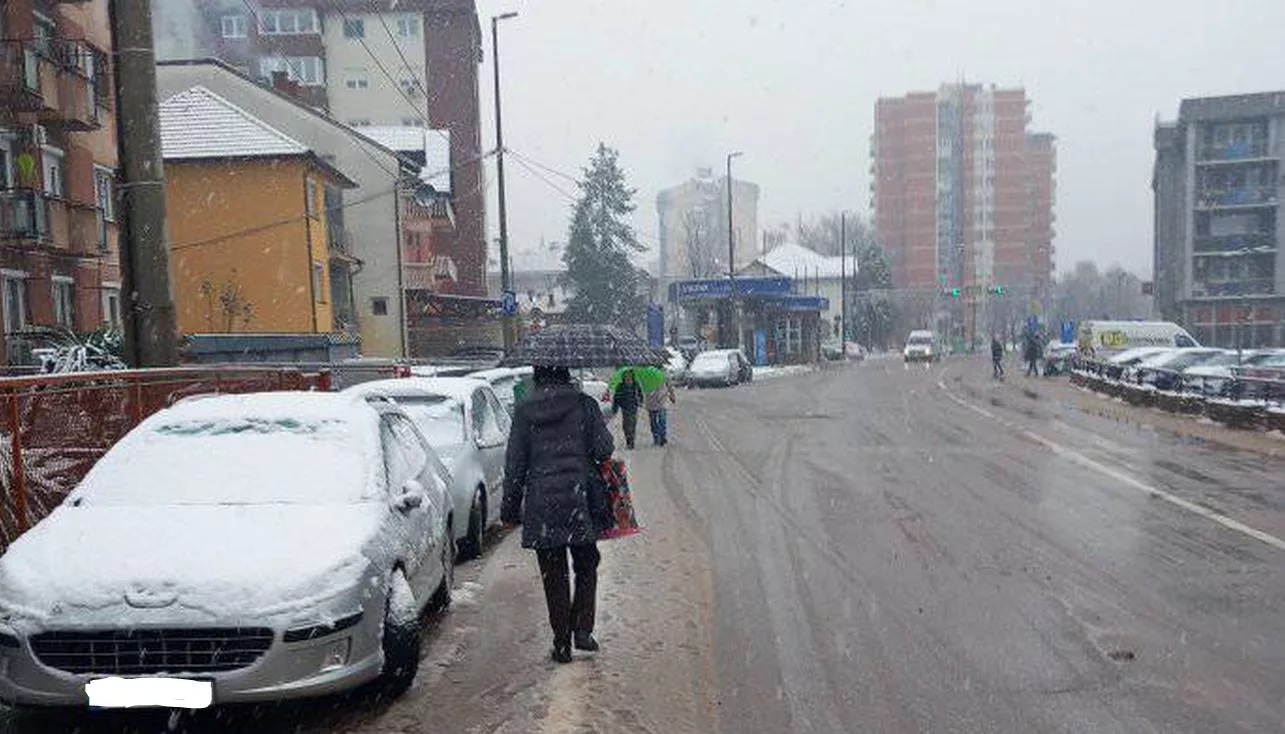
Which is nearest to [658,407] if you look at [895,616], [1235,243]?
[895,616]

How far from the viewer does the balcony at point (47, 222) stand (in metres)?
20.0

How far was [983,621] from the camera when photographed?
6.29m

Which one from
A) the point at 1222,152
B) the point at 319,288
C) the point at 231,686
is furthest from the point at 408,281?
the point at 1222,152

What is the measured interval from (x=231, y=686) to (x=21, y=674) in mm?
884

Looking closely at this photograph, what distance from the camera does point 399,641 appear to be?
497cm

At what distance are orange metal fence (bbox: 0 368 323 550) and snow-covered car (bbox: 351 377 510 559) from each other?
1.66 meters

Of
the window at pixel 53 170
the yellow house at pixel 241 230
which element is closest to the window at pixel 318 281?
the yellow house at pixel 241 230

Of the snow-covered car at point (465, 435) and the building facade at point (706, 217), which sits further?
the building facade at point (706, 217)

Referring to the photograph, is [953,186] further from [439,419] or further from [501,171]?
[439,419]

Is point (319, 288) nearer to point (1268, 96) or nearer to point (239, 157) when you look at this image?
point (239, 157)

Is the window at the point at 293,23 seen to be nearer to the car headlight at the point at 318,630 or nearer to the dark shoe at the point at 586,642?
the dark shoe at the point at 586,642

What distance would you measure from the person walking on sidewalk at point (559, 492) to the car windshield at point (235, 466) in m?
0.82

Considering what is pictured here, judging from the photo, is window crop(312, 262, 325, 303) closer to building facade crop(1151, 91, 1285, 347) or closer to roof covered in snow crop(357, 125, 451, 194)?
roof covered in snow crop(357, 125, 451, 194)

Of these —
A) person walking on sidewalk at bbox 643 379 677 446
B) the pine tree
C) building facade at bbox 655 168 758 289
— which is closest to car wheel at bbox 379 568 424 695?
person walking on sidewalk at bbox 643 379 677 446
